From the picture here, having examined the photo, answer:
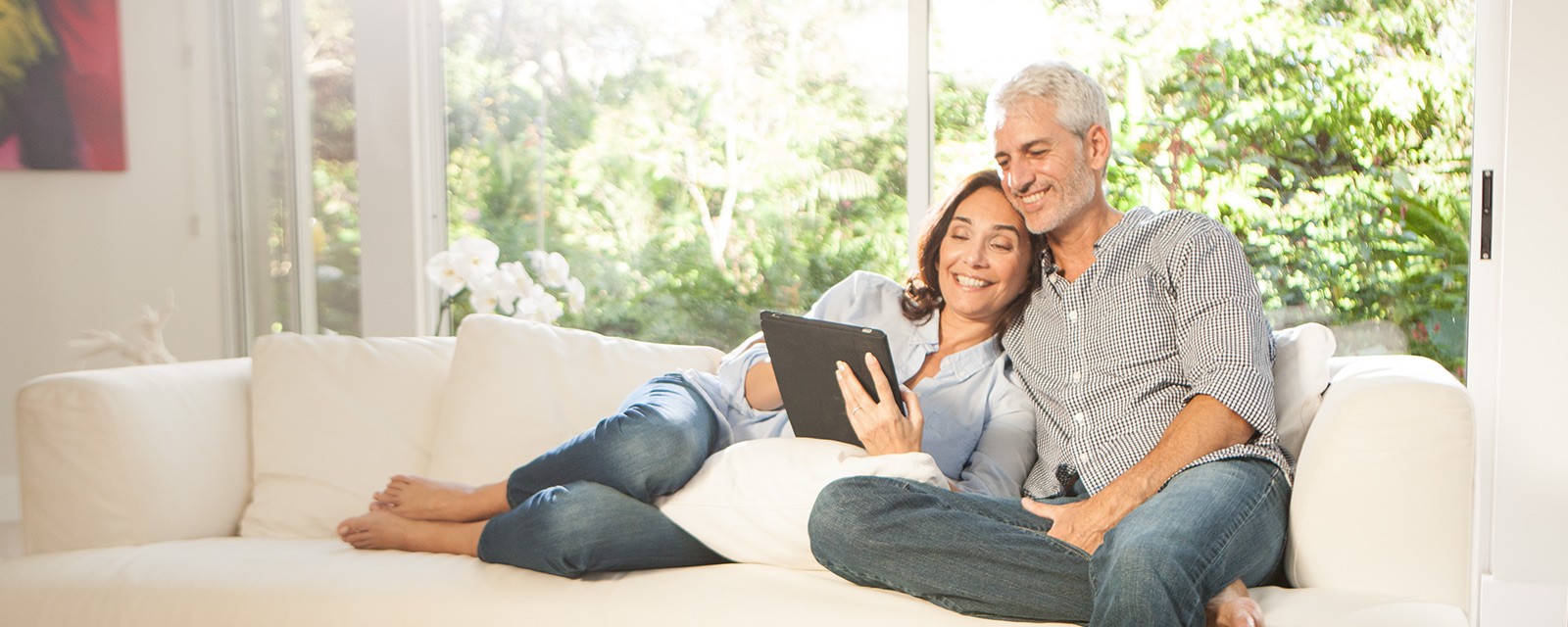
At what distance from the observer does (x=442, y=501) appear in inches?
A: 80.1

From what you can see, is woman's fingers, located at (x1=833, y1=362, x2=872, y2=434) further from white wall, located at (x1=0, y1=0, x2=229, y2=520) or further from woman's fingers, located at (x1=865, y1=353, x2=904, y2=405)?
white wall, located at (x1=0, y1=0, x2=229, y2=520)

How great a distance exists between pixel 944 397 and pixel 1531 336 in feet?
4.91

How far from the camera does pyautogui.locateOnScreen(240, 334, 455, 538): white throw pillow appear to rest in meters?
2.18

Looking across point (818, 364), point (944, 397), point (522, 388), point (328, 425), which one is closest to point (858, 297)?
point (944, 397)

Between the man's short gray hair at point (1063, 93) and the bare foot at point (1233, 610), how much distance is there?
2.62ft

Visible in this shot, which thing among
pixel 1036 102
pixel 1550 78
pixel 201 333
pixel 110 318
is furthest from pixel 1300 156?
pixel 110 318

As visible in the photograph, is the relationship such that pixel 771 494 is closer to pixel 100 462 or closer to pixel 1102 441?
pixel 1102 441

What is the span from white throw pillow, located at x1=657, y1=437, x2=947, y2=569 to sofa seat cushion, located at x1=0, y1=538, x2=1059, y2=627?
40 millimetres

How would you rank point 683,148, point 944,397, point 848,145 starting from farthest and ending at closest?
point 683,148 < point 848,145 < point 944,397

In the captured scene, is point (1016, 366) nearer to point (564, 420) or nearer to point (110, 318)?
point (564, 420)

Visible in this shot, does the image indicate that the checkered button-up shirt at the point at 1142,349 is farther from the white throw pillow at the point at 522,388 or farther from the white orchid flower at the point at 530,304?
the white orchid flower at the point at 530,304

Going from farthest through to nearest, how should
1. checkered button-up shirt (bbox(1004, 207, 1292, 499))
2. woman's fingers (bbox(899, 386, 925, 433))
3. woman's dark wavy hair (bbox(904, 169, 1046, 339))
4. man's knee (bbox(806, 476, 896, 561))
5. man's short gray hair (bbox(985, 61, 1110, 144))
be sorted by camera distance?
1. woman's dark wavy hair (bbox(904, 169, 1046, 339))
2. man's short gray hair (bbox(985, 61, 1110, 144))
3. woman's fingers (bbox(899, 386, 925, 433))
4. checkered button-up shirt (bbox(1004, 207, 1292, 499))
5. man's knee (bbox(806, 476, 896, 561))

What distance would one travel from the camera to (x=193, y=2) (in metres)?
4.00

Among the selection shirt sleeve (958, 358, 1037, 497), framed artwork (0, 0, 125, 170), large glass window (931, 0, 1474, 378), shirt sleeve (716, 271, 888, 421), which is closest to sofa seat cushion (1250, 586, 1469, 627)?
shirt sleeve (958, 358, 1037, 497)
